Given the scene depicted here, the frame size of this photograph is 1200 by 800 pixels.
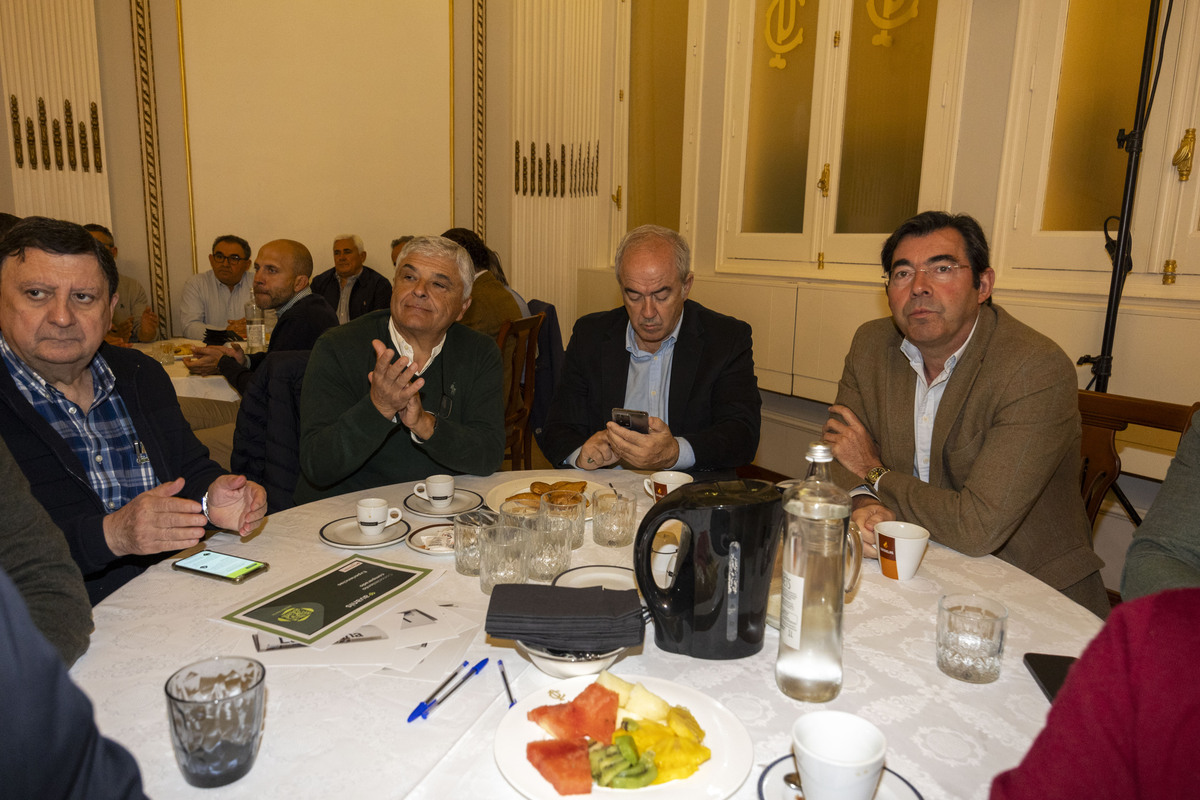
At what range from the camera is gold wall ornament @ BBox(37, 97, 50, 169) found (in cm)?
463

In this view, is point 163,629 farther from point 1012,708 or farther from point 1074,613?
point 1074,613

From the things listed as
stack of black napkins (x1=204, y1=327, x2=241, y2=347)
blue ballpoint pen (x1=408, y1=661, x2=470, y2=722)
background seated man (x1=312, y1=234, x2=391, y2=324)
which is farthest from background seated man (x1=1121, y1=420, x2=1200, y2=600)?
background seated man (x1=312, y1=234, x2=391, y2=324)

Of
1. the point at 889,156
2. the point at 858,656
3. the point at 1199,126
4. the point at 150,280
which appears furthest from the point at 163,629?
the point at 150,280

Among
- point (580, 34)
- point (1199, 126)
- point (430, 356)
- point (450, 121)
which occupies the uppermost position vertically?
point (580, 34)

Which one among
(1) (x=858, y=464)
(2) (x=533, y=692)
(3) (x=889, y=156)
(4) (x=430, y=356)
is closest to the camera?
(2) (x=533, y=692)

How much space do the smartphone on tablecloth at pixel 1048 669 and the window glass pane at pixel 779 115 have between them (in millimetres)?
3702

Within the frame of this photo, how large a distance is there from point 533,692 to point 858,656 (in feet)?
1.62

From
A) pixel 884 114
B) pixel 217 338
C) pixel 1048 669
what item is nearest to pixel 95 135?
pixel 217 338

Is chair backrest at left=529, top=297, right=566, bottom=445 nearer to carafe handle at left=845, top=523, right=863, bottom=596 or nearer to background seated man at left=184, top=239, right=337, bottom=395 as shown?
background seated man at left=184, top=239, right=337, bottom=395

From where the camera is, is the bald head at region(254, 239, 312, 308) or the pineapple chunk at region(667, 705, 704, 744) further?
the bald head at region(254, 239, 312, 308)

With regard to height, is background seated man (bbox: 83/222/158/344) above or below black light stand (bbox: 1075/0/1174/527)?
below

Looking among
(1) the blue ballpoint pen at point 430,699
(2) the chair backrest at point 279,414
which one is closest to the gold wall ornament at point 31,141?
(2) the chair backrest at point 279,414

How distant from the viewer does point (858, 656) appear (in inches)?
42.5

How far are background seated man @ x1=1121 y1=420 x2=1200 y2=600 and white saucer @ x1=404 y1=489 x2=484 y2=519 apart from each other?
1.31 metres
